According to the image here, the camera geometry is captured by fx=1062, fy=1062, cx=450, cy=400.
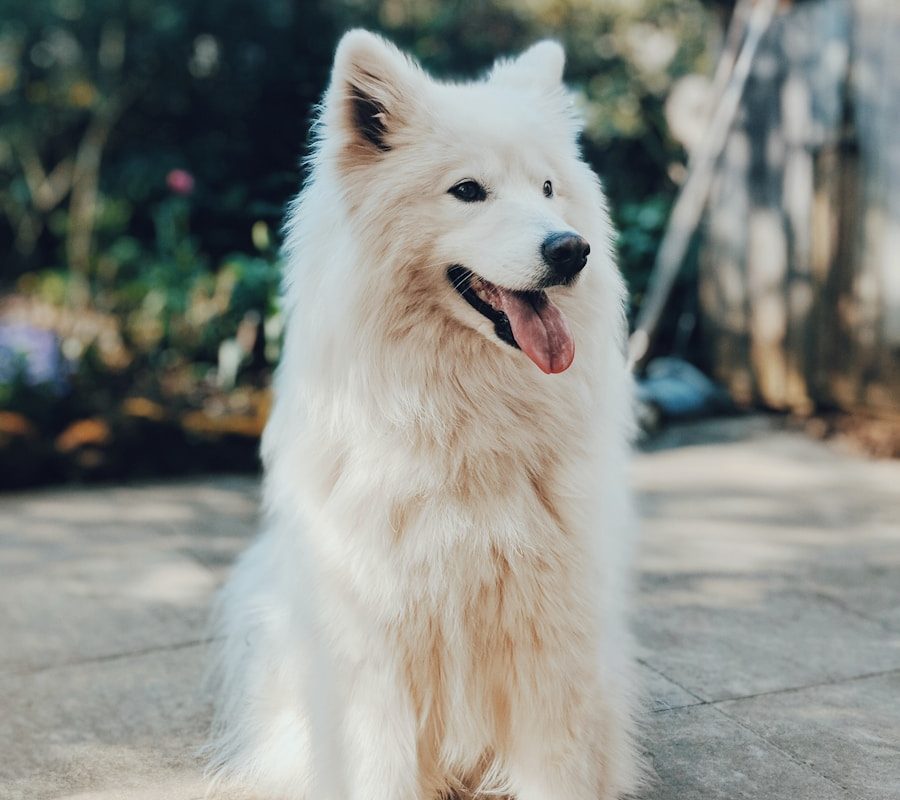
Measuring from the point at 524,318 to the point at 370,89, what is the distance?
0.56 m

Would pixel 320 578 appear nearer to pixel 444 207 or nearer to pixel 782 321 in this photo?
pixel 444 207

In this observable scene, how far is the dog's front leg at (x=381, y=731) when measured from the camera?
6.73ft

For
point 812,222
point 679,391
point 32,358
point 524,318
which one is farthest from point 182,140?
point 524,318

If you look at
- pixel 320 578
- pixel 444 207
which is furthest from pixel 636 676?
pixel 444 207

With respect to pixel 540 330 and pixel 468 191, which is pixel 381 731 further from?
pixel 468 191

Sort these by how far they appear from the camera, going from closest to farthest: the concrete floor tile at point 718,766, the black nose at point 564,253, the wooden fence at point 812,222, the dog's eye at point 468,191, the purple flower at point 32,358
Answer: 1. the black nose at point 564,253
2. the dog's eye at point 468,191
3. the concrete floor tile at point 718,766
4. the wooden fence at point 812,222
5. the purple flower at point 32,358

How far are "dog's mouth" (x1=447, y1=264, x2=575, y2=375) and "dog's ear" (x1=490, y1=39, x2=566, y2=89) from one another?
54 cm

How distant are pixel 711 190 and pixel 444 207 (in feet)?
15.2

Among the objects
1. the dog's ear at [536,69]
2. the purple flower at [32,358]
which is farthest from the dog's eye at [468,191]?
the purple flower at [32,358]

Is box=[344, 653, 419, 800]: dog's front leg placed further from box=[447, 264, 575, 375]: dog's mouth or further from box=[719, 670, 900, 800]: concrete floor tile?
box=[719, 670, 900, 800]: concrete floor tile

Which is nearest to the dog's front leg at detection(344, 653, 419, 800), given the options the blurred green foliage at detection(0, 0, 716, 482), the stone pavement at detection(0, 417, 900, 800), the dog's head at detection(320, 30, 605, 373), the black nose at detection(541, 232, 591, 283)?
the stone pavement at detection(0, 417, 900, 800)

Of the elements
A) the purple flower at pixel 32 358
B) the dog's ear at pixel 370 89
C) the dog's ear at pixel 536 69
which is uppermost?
the dog's ear at pixel 536 69

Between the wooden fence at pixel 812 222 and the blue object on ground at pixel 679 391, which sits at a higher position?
the wooden fence at pixel 812 222

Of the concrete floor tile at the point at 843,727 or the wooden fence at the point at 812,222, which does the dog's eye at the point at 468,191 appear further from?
the wooden fence at the point at 812,222
